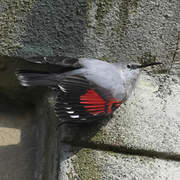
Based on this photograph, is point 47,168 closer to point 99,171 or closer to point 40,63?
point 99,171

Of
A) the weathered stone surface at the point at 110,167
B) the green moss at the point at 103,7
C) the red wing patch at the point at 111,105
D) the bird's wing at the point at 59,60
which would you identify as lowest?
the weathered stone surface at the point at 110,167

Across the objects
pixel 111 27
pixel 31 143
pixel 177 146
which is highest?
pixel 111 27

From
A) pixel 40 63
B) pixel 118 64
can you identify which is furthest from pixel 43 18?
pixel 118 64

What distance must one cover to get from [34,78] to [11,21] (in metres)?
0.32

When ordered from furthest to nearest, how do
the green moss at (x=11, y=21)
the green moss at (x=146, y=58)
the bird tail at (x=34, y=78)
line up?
the green moss at (x=146, y=58), the green moss at (x=11, y=21), the bird tail at (x=34, y=78)

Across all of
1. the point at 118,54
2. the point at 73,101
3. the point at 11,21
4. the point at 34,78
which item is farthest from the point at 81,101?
the point at 11,21

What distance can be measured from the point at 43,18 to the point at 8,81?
320 mm

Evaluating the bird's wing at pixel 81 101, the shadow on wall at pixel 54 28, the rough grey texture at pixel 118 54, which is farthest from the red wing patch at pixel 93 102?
the shadow on wall at pixel 54 28

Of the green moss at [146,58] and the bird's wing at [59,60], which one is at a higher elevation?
the bird's wing at [59,60]

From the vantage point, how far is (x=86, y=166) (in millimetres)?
1374

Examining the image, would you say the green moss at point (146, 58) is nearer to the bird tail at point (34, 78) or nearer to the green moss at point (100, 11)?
the green moss at point (100, 11)

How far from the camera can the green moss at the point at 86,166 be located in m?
1.36

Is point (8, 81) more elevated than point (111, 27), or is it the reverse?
point (111, 27)

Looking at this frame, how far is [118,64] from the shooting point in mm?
1557
